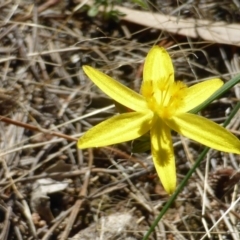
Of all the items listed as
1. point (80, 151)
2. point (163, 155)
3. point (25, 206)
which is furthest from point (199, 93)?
point (25, 206)

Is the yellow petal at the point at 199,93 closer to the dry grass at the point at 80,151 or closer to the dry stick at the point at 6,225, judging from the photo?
the dry grass at the point at 80,151

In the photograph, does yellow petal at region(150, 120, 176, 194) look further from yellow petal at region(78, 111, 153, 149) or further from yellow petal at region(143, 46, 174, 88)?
yellow petal at region(143, 46, 174, 88)

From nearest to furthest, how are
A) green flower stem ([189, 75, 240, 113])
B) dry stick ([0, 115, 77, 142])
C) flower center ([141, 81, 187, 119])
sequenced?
green flower stem ([189, 75, 240, 113]), flower center ([141, 81, 187, 119]), dry stick ([0, 115, 77, 142])

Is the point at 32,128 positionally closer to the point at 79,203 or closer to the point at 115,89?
the point at 79,203

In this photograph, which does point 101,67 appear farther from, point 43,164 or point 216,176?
point 216,176

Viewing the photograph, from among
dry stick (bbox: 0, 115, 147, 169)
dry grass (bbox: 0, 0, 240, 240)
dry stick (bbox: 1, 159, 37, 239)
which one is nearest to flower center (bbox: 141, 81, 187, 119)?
dry grass (bbox: 0, 0, 240, 240)

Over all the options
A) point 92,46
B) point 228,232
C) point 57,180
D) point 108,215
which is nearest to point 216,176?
point 228,232
